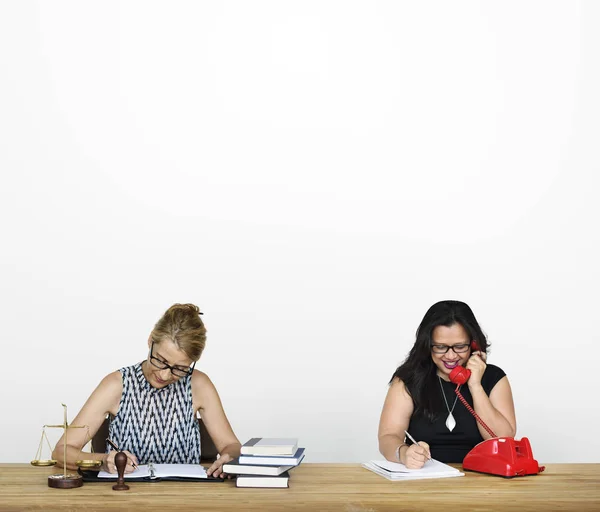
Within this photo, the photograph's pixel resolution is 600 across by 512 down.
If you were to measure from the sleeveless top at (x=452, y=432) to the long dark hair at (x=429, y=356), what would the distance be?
0.12 feet

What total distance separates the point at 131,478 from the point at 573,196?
3.72 meters

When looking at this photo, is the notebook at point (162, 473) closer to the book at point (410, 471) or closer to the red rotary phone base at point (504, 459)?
the book at point (410, 471)

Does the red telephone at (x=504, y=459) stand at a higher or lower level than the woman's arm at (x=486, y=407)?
lower

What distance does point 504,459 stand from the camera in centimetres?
312

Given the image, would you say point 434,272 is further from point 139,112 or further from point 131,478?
point 131,478

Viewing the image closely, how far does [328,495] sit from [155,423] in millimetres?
1081

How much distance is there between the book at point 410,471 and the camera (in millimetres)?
3055

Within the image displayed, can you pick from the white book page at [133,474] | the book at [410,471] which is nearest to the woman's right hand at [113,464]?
the white book page at [133,474]

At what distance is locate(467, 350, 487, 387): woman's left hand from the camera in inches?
144

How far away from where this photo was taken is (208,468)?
3234 mm

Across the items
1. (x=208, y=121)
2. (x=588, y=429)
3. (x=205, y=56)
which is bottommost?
(x=588, y=429)

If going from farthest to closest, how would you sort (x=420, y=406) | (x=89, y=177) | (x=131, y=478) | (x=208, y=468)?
(x=89, y=177)
(x=420, y=406)
(x=208, y=468)
(x=131, y=478)

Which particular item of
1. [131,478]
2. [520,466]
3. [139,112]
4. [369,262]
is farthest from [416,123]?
[131,478]

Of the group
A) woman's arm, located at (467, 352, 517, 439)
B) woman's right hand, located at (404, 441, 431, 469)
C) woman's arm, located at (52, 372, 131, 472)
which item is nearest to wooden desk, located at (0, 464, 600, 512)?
woman's right hand, located at (404, 441, 431, 469)
